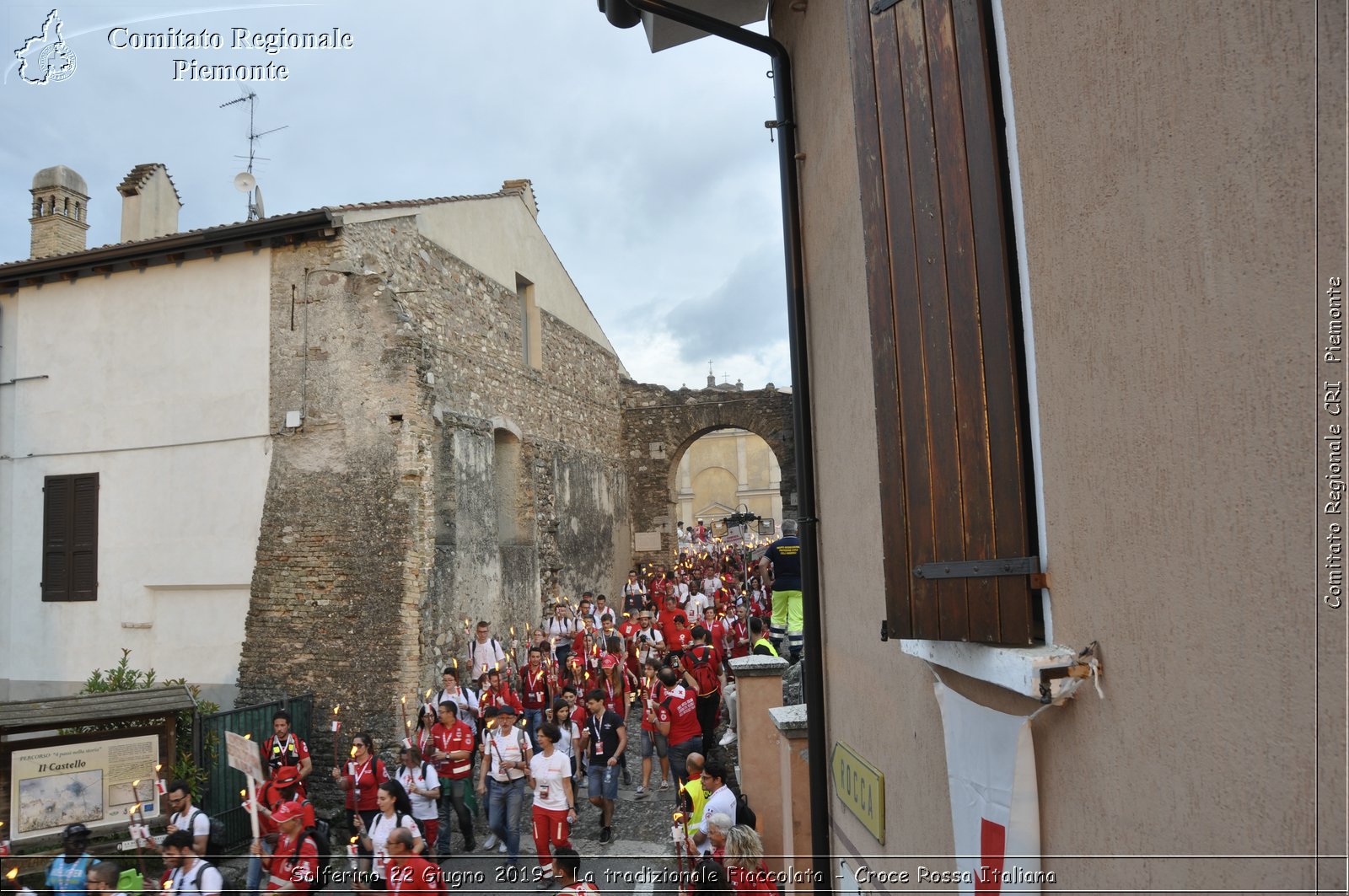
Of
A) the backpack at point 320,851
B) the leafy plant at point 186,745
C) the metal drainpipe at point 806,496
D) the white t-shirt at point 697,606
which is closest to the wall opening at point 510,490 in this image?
the white t-shirt at point 697,606

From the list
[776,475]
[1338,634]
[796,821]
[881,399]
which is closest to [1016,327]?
[881,399]

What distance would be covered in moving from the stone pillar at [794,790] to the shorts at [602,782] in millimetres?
3644

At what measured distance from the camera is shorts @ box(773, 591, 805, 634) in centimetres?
861

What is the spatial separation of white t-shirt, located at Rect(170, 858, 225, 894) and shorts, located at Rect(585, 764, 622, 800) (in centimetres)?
370

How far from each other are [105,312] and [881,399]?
1405 centimetres

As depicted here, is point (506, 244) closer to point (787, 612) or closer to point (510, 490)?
point (510, 490)

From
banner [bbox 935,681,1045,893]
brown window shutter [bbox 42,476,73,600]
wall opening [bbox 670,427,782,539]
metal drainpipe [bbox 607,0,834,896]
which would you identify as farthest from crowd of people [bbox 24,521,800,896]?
wall opening [bbox 670,427,782,539]

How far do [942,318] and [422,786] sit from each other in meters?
7.39

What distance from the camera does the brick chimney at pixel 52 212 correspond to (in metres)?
16.9

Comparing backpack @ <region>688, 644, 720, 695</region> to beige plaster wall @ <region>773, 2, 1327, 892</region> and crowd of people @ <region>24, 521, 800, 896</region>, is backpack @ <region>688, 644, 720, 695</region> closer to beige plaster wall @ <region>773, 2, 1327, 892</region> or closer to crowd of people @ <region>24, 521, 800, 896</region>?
crowd of people @ <region>24, 521, 800, 896</region>

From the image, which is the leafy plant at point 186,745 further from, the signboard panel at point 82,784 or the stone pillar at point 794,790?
the stone pillar at point 794,790

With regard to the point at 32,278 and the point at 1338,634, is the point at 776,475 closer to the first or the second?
the point at 32,278

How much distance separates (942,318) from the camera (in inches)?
93.5

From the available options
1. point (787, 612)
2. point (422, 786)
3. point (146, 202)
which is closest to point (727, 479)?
point (146, 202)
